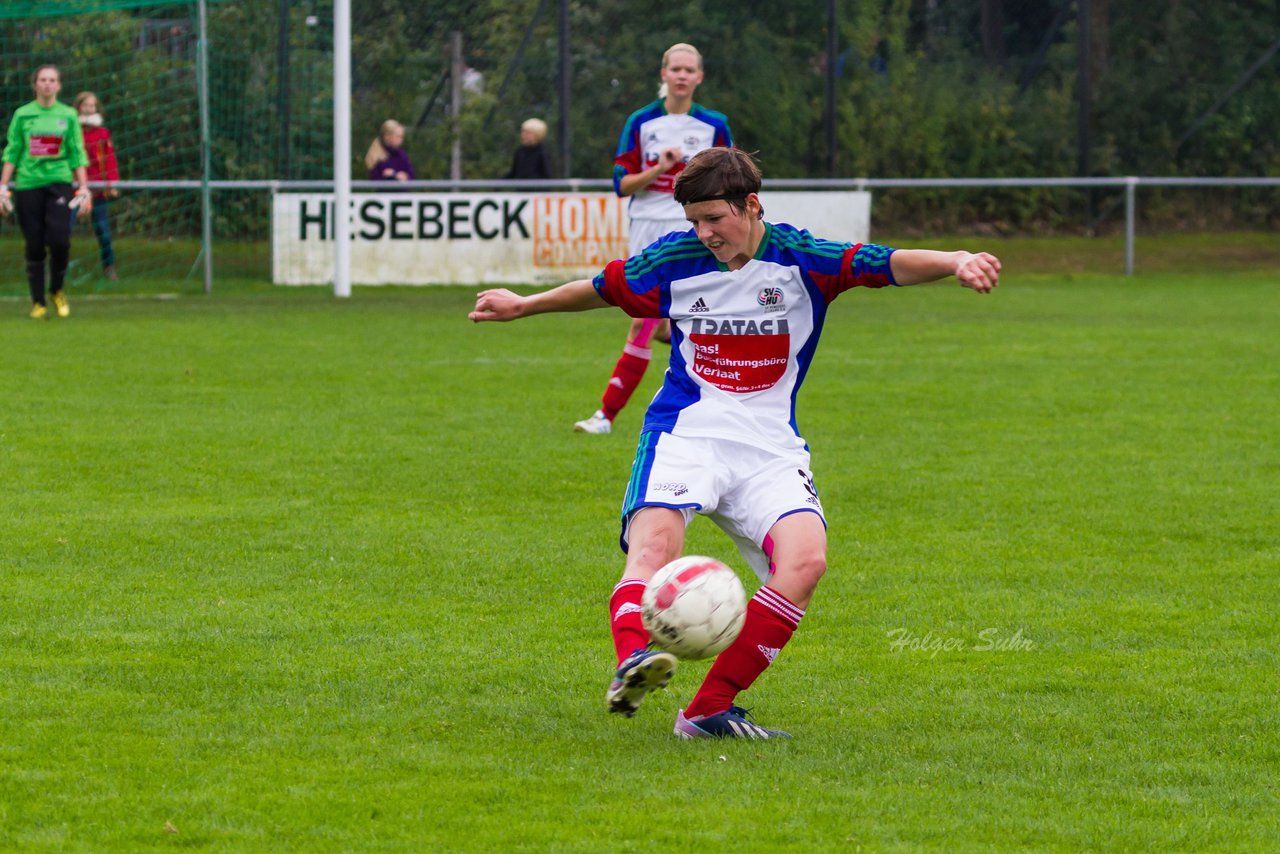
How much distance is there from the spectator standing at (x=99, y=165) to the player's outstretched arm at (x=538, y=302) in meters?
14.5

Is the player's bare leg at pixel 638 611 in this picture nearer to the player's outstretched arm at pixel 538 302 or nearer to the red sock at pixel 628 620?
the red sock at pixel 628 620

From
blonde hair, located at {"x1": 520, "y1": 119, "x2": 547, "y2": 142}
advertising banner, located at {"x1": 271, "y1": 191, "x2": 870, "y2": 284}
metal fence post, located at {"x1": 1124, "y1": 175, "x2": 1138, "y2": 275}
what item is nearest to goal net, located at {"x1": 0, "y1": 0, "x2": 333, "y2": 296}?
advertising banner, located at {"x1": 271, "y1": 191, "x2": 870, "y2": 284}

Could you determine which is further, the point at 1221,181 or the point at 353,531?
the point at 1221,181

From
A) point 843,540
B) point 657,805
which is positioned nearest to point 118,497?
point 843,540

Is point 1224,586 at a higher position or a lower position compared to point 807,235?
lower

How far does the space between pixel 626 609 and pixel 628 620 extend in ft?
0.11

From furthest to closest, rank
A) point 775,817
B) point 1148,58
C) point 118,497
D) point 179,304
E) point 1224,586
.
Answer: point 1148,58 → point 179,304 → point 118,497 → point 1224,586 → point 775,817

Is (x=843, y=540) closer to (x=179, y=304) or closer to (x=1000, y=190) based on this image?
(x=179, y=304)

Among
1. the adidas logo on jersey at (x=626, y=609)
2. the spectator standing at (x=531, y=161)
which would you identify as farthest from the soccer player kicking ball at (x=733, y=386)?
the spectator standing at (x=531, y=161)

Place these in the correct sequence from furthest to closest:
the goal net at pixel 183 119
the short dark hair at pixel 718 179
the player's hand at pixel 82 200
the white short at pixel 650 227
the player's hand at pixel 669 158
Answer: the goal net at pixel 183 119
the player's hand at pixel 82 200
the white short at pixel 650 227
the player's hand at pixel 669 158
the short dark hair at pixel 718 179

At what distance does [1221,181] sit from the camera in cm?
2317

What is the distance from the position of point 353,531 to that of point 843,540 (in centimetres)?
180

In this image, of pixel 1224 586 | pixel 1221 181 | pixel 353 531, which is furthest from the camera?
pixel 1221 181

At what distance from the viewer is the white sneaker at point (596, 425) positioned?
9.84 m
